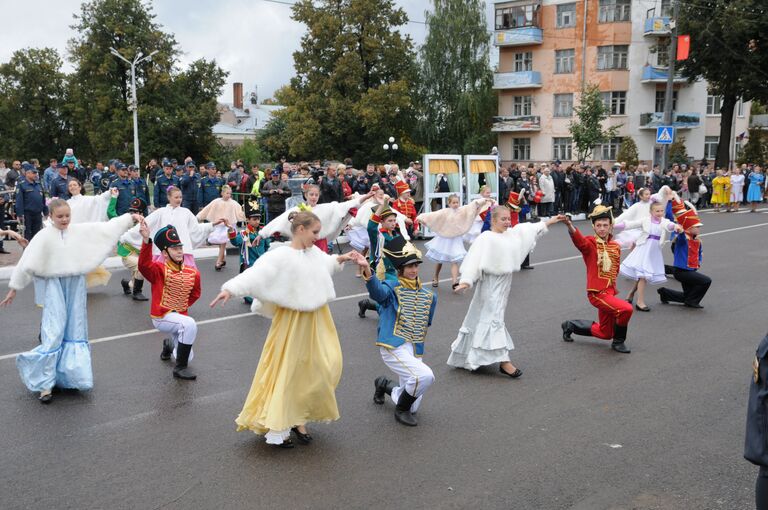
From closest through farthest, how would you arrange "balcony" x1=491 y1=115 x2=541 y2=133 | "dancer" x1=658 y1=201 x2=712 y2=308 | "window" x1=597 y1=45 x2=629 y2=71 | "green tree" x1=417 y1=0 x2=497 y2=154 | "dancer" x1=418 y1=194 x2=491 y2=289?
"dancer" x1=658 y1=201 x2=712 y2=308, "dancer" x1=418 y1=194 x2=491 y2=289, "window" x1=597 y1=45 x2=629 y2=71, "green tree" x1=417 y1=0 x2=497 y2=154, "balcony" x1=491 y1=115 x2=541 y2=133

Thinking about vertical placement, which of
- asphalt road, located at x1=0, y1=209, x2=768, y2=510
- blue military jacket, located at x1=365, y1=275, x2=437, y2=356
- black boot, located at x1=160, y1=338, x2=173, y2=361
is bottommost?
asphalt road, located at x1=0, y1=209, x2=768, y2=510

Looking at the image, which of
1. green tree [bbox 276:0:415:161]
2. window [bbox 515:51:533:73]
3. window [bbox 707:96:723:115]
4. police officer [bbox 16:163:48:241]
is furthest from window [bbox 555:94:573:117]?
police officer [bbox 16:163:48:241]

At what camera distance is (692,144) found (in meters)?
53.9

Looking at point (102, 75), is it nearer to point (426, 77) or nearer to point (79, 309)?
point (426, 77)

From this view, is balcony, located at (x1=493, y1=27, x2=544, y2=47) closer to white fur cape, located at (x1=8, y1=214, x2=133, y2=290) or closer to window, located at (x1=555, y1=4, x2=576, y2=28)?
window, located at (x1=555, y1=4, x2=576, y2=28)

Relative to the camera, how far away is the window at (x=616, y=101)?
174 ft

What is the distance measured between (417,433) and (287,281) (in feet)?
5.61

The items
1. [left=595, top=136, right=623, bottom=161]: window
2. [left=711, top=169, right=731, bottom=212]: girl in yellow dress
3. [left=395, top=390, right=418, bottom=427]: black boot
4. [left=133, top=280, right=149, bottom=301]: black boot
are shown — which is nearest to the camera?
[left=395, top=390, right=418, bottom=427]: black boot

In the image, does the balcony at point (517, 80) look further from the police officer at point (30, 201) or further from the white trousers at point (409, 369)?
the white trousers at point (409, 369)

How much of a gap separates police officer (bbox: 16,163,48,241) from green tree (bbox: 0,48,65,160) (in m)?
51.6

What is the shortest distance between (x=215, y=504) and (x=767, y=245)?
18.1m

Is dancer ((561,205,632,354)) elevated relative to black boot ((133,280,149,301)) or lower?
elevated

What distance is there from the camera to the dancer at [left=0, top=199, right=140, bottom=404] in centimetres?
680

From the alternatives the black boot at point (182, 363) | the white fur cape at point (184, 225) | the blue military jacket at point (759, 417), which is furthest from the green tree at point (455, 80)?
the blue military jacket at point (759, 417)
